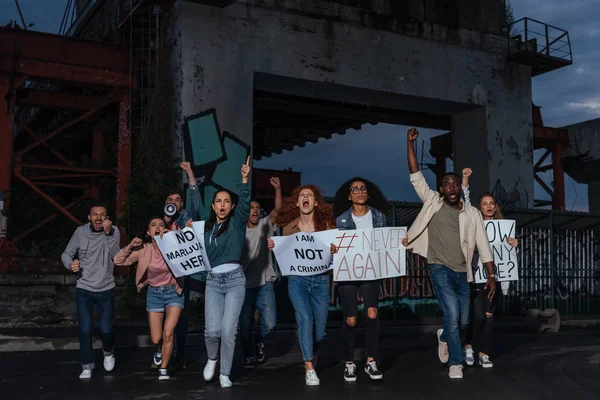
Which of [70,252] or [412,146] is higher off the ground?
[412,146]

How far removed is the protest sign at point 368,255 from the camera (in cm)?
769

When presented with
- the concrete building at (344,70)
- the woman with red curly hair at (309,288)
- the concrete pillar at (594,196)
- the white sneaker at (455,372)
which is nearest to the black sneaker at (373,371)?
the woman with red curly hair at (309,288)

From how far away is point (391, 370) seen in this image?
8.52 m

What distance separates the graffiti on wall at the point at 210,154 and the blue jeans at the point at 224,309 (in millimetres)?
10210

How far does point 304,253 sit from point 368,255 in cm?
65

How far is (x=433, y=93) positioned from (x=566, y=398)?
15.7 m

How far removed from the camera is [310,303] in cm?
769

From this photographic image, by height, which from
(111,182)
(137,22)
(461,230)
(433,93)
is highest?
(137,22)

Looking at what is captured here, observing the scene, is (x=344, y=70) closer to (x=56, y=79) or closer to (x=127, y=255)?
(x=56, y=79)

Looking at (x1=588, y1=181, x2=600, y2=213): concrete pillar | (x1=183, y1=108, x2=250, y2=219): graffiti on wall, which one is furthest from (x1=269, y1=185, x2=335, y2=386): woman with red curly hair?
(x1=588, y1=181, x2=600, y2=213): concrete pillar

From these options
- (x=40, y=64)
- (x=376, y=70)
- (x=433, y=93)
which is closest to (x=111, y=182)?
(x=40, y=64)

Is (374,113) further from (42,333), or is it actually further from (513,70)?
(42,333)

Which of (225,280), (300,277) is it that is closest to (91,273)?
(225,280)

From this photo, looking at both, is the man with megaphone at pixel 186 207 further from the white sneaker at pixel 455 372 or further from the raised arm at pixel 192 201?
the white sneaker at pixel 455 372
